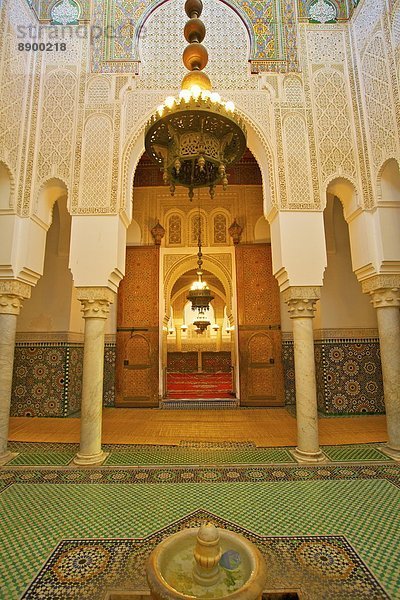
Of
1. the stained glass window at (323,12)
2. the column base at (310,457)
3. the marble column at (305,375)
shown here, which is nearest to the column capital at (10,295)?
the marble column at (305,375)

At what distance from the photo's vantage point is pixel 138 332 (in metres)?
6.28

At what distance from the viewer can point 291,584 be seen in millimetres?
1682

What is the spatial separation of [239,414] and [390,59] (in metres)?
4.81

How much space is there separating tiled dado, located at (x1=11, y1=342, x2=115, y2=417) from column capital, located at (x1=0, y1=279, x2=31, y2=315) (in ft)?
6.59

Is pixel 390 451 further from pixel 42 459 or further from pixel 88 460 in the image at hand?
pixel 42 459

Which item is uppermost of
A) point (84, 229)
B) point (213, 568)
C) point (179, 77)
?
point (179, 77)

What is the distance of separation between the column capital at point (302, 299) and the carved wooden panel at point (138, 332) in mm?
3198

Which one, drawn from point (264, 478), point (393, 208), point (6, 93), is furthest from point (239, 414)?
point (6, 93)

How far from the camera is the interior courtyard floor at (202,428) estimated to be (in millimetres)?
4047

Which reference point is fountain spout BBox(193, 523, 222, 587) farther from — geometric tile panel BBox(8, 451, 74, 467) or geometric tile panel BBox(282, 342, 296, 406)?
geometric tile panel BBox(282, 342, 296, 406)

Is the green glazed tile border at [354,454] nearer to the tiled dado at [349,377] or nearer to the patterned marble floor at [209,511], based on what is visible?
the patterned marble floor at [209,511]

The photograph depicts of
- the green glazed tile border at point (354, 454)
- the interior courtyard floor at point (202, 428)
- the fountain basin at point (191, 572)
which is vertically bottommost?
the green glazed tile border at point (354, 454)

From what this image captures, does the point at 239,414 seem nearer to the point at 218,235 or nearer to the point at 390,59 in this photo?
the point at 218,235

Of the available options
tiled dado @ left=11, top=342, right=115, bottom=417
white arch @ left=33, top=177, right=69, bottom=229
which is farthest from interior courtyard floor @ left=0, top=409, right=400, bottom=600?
white arch @ left=33, top=177, right=69, bottom=229
